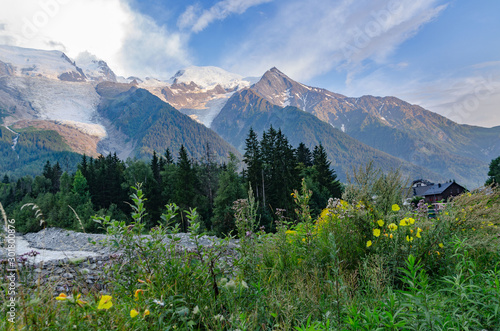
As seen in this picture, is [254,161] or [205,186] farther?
[205,186]

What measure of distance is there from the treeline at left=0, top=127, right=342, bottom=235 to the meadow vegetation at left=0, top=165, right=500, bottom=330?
20.4 metres

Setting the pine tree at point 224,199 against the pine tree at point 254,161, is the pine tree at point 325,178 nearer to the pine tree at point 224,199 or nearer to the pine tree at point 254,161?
the pine tree at point 254,161

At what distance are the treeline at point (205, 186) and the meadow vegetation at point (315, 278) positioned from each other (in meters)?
20.4

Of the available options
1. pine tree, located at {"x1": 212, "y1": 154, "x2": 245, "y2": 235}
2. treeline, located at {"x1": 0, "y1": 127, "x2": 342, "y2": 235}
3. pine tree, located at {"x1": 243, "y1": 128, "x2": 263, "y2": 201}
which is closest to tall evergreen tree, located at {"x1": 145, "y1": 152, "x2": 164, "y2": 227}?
treeline, located at {"x1": 0, "y1": 127, "x2": 342, "y2": 235}

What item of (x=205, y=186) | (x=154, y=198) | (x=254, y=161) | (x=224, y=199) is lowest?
(x=224, y=199)

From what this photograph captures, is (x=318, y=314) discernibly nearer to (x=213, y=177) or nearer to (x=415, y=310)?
(x=415, y=310)

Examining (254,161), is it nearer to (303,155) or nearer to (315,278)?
(303,155)

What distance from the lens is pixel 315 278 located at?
2.86m

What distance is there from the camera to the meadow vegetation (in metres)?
1.92

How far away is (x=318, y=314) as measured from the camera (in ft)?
7.50

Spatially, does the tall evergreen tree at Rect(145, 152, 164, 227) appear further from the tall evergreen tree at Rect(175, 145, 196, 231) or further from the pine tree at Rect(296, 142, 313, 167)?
the pine tree at Rect(296, 142, 313, 167)

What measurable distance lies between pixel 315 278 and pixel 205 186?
128 ft

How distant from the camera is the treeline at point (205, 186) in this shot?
31500 millimetres

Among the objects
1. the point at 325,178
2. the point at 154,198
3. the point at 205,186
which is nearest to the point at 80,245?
the point at 325,178
